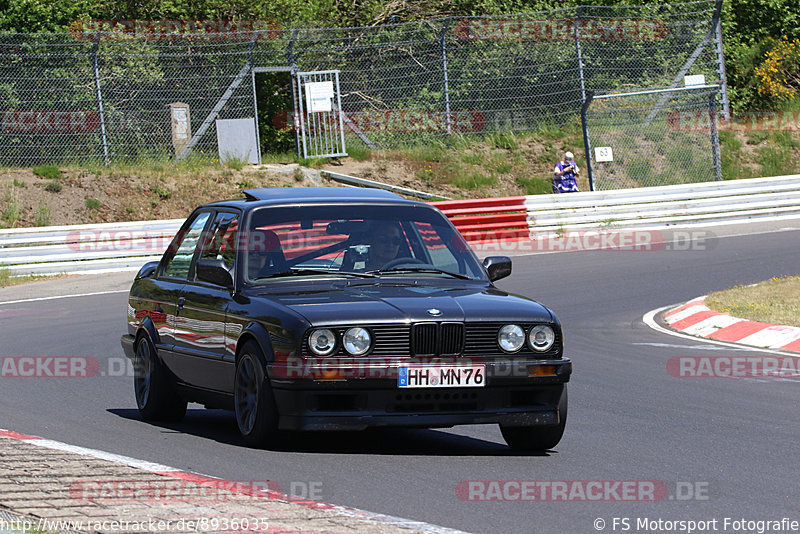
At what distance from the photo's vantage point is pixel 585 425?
8125 mm

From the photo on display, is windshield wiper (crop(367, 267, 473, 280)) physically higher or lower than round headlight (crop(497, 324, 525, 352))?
higher

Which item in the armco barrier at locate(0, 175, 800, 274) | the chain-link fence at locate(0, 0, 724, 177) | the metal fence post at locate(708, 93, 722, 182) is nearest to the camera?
the armco barrier at locate(0, 175, 800, 274)

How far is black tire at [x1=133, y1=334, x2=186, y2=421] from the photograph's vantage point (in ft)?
27.7

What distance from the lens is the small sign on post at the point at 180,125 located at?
2695 cm

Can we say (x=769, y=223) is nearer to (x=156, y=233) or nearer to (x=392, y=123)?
(x=392, y=123)

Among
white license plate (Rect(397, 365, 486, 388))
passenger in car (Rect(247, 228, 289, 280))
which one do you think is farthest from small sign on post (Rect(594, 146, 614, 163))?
white license plate (Rect(397, 365, 486, 388))

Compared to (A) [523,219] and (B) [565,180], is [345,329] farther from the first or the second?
(B) [565,180]

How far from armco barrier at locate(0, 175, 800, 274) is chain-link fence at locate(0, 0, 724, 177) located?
5.32 m

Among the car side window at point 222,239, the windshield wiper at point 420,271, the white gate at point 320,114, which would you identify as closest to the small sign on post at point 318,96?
the white gate at point 320,114

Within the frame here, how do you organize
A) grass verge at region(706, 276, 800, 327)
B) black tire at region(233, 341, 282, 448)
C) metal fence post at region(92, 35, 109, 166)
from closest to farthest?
1. black tire at region(233, 341, 282, 448)
2. grass verge at region(706, 276, 800, 327)
3. metal fence post at region(92, 35, 109, 166)

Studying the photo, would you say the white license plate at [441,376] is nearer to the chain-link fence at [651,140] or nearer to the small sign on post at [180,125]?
the small sign on post at [180,125]

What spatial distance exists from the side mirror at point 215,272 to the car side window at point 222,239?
180mm

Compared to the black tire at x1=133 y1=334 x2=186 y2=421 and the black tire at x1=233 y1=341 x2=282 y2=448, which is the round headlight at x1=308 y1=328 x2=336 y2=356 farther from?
the black tire at x1=133 y1=334 x2=186 y2=421

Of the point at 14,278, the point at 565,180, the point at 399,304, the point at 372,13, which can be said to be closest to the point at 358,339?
the point at 399,304
